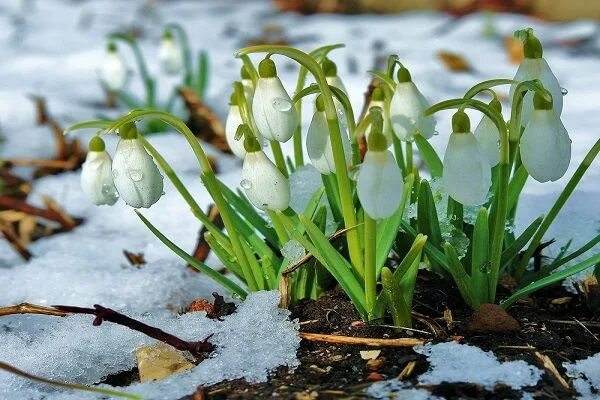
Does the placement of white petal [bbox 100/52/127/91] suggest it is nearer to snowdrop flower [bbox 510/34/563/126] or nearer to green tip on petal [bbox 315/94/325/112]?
green tip on petal [bbox 315/94/325/112]

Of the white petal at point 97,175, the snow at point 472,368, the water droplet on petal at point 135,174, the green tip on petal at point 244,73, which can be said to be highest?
the green tip on petal at point 244,73

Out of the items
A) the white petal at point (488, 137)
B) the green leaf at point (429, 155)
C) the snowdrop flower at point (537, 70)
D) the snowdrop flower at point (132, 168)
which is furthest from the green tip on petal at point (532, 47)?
the snowdrop flower at point (132, 168)

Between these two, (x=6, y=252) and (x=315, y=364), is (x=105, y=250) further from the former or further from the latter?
(x=315, y=364)

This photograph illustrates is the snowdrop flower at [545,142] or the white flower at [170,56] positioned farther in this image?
the white flower at [170,56]

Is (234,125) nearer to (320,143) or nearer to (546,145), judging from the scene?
(320,143)

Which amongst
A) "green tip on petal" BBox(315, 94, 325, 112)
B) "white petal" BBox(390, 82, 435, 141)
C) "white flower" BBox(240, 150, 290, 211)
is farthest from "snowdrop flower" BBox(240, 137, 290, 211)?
"white petal" BBox(390, 82, 435, 141)

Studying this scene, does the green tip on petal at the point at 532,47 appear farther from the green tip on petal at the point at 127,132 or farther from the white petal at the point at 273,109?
the green tip on petal at the point at 127,132

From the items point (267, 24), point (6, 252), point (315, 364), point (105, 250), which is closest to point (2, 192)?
point (6, 252)

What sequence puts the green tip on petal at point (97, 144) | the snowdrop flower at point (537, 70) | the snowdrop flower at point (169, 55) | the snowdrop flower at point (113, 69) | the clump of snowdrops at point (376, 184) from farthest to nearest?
the snowdrop flower at point (169, 55) → the snowdrop flower at point (113, 69) → the green tip on petal at point (97, 144) → the snowdrop flower at point (537, 70) → the clump of snowdrops at point (376, 184)

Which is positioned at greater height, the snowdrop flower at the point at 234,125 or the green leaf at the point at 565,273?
the snowdrop flower at the point at 234,125
